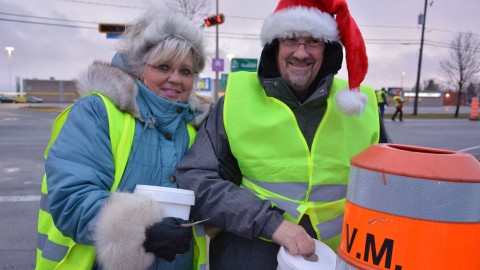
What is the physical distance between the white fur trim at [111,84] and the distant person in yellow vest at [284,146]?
36 centimetres

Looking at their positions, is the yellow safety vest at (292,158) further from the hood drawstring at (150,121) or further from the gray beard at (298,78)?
the hood drawstring at (150,121)

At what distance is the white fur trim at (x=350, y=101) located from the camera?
77.1 inches

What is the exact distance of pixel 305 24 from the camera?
2.06 metres

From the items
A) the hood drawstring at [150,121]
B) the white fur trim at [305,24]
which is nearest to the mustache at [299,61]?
the white fur trim at [305,24]

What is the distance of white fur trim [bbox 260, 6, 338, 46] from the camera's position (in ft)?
6.76

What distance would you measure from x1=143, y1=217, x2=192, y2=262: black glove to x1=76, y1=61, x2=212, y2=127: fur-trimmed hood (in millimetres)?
555

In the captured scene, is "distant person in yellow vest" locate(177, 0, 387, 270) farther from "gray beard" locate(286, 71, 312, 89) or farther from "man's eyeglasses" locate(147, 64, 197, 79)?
"man's eyeglasses" locate(147, 64, 197, 79)

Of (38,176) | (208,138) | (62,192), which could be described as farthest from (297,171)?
(38,176)

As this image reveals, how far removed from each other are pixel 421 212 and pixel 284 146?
88cm

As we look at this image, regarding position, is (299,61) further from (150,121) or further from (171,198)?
(171,198)

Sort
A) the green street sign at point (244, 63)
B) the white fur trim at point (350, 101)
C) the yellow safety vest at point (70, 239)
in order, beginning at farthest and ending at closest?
the green street sign at point (244, 63) → the white fur trim at point (350, 101) → the yellow safety vest at point (70, 239)

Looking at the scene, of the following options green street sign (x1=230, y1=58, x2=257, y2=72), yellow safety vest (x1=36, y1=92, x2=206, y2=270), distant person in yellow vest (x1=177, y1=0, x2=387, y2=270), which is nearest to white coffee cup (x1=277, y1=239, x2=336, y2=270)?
distant person in yellow vest (x1=177, y1=0, x2=387, y2=270)

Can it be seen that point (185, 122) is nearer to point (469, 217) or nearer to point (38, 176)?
point (469, 217)

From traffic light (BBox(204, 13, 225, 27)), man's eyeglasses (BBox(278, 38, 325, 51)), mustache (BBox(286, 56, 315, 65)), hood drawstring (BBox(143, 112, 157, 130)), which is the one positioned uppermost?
traffic light (BBox(204, 13, 225, 27))
